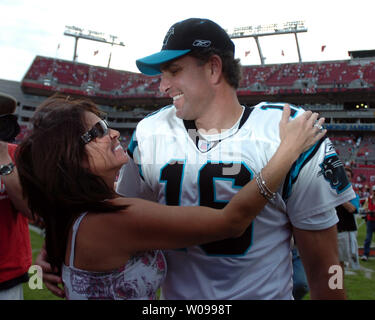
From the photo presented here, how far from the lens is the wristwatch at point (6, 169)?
2.07 meters

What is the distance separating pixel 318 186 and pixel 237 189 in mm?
330

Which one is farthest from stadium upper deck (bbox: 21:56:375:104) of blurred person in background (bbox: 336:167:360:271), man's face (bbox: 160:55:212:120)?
man's face (bbox: 160:55:212:120)

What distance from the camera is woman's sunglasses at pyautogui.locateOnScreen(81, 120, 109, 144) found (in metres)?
1.45

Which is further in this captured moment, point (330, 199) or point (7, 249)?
point (7, 249)

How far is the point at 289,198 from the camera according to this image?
1.49 m

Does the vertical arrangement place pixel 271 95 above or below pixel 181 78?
above

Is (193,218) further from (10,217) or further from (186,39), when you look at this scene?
(10,217)

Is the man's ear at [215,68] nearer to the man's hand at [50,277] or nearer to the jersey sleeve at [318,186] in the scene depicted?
the jersey sleeve at [318,186]

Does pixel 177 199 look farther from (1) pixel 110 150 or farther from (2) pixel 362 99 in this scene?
(2) pixel 362 99

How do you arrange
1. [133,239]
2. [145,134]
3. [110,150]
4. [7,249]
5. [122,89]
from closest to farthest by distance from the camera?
[133,239], [110,150], [145,134], [7,249], [122,89]

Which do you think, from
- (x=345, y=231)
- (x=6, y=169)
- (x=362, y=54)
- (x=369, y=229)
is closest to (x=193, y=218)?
(x=6, y=169)

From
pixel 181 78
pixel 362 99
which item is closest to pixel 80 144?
pixel 181 78
